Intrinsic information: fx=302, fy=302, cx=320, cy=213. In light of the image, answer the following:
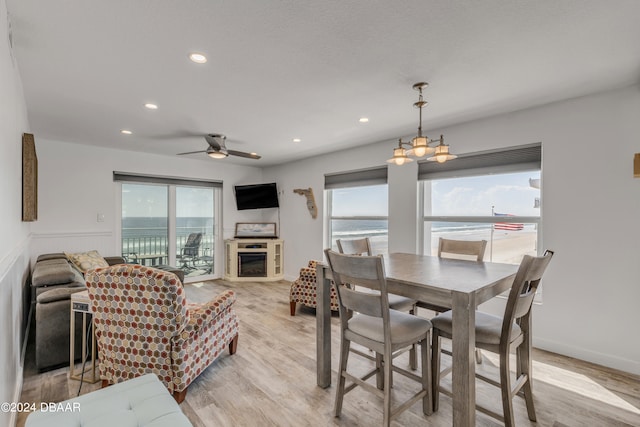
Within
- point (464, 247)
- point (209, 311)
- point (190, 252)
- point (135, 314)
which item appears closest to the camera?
point (135, 314)

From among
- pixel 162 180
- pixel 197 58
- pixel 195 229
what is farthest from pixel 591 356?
pixel 162 180

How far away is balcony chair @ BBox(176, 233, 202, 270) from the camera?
5.64 meters

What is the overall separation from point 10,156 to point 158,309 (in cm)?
131

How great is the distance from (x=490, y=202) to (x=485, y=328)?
6.52ft

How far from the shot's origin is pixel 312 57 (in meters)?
2.02

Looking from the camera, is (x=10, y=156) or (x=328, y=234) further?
(x=328, y=234)

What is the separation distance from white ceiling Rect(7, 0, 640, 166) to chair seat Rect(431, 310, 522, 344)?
Result: 1729mm

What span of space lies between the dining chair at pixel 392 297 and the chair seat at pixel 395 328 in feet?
1.41

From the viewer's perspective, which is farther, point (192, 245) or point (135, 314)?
point (192, 245)

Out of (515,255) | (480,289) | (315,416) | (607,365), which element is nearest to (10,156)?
(315,416)

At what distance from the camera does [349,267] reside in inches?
69.0

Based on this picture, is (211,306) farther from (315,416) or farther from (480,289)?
(480,289)

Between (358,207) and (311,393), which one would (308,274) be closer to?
(358,207)

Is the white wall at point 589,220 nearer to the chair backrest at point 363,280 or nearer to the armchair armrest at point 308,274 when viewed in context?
the armchair armrest at point 308,274
